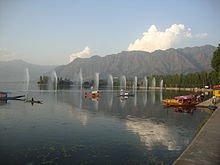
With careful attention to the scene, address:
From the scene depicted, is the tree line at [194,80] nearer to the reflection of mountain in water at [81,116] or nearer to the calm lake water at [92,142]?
the reflection of mountain in water at [81,116]

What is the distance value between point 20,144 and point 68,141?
4.49 metres

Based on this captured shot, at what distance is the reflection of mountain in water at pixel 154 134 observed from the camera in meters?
23.0

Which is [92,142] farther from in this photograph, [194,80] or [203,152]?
[194,80]

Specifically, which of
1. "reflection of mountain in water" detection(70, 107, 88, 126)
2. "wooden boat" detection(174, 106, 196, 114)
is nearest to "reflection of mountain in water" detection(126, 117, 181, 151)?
"reflection of mountain in water" detection(70, 107, 88, 126)

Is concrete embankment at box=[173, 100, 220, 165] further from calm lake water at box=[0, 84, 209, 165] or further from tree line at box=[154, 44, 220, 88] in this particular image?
tree line at box=[154, 44, 220, 88]

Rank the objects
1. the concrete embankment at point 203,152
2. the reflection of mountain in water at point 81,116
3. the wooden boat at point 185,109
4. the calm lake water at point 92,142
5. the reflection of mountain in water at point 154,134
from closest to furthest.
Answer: the concrete embankment at point 203,152
the calm lake water at point 92,142
the reflection of mountain in water at point 154,134
the reflection of mountain in water at point 81,116
the wooden boat at point 185,109

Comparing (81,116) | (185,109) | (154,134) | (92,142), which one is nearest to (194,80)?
(185,109)

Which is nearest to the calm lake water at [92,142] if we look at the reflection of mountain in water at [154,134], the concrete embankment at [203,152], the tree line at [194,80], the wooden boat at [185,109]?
the reflection of mountain in water at [154,134]

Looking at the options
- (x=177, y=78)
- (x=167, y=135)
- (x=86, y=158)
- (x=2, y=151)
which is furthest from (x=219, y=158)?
(x=177, y=78)

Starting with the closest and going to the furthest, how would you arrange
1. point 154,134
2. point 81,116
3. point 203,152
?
point 203,152
point 154,134
point 81,116

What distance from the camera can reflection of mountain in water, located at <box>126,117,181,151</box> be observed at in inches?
906

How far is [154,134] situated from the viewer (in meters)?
27.0

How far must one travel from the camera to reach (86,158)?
18.8m

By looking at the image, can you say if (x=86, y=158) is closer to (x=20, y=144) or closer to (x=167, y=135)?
(x=20, y=144)
